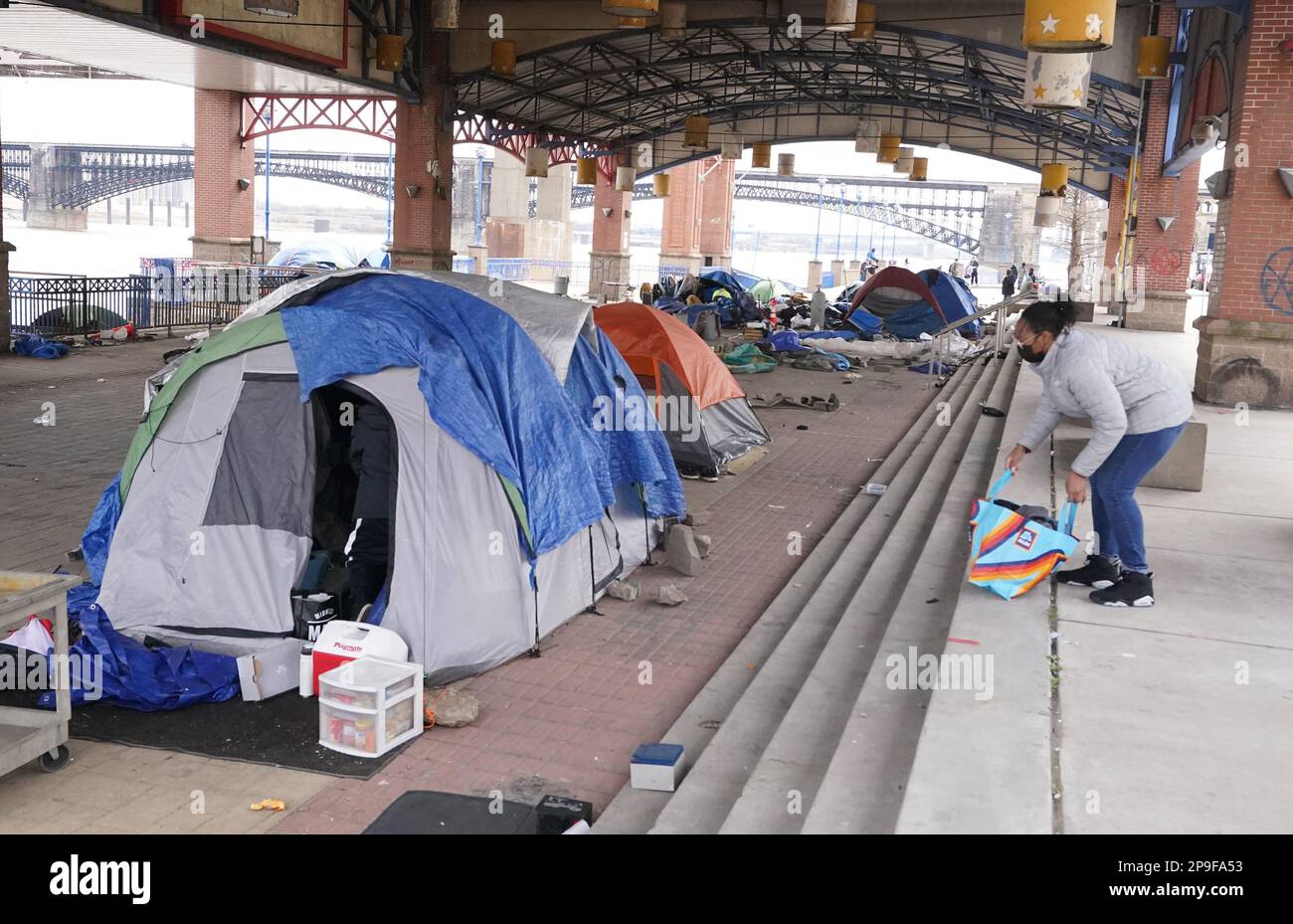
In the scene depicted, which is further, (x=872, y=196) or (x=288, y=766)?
(x=872, y=196)

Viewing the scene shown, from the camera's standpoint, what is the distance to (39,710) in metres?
5.50

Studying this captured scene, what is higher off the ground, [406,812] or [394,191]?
[394,191]

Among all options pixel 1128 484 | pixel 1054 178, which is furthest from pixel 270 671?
pixel 1054 178

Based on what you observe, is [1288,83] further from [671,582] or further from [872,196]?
[872,196]

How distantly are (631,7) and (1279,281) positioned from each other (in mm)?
8214

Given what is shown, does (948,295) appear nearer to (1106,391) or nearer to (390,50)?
(390,50)

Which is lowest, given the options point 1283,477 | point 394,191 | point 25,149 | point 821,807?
point 821,807

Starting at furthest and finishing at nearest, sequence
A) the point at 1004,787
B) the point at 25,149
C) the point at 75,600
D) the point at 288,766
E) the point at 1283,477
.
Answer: the point at 25,149, the point at 1283,477, the point at 75,600, the point at 288,766, the point at 1004,787

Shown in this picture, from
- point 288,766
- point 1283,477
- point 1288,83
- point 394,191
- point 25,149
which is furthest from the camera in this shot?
point 25,149

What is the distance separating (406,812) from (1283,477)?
8.07 m

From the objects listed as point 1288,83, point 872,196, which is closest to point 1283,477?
point 1288,83

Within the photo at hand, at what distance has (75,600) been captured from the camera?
23.8 feet

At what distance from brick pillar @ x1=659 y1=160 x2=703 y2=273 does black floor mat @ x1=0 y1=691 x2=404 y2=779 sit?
4303cm

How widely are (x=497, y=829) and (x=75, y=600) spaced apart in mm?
4199
